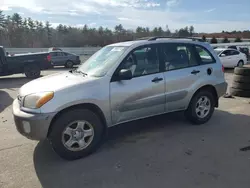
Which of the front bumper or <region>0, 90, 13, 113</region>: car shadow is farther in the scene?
<region>0, 90, 13, 113</region>: car shadow

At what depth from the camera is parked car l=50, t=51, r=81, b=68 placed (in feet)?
70.3

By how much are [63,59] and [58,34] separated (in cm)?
4486

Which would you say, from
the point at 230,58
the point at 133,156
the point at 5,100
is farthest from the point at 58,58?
the point at 133,156

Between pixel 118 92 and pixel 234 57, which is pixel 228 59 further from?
pixel 118 92

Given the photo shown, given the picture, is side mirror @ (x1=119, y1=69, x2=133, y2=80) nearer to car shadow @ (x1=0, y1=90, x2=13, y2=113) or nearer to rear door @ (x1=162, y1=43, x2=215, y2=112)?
rear door @ (x1=162, y1=43, x2=215, y2=112)

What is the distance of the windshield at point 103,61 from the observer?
4145 millimetres

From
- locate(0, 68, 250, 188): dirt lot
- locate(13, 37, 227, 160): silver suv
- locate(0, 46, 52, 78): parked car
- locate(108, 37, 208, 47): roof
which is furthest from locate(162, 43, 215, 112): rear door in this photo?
locate(0, 46, 52, 78): parked car

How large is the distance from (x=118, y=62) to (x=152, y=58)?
76 centimetres

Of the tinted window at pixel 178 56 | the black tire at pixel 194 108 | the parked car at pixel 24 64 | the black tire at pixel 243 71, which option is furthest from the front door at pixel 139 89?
the parked car at pixel 24 64

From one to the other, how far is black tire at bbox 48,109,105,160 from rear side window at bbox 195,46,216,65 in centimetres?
264

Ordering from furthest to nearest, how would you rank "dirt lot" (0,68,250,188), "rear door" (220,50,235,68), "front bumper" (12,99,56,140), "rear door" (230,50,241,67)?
"rear door" (230,50,241,67) → "rear door" (220,50,235,68) → "front bumper" (12,99,56,140) → "dirt lot" (0,68,250,188)

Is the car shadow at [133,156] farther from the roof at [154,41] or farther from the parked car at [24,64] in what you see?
the parked car at [24,64]

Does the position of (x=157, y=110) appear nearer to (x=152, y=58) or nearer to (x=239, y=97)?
(x=152, y=58)

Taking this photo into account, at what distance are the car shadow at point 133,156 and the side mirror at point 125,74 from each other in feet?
3.92
